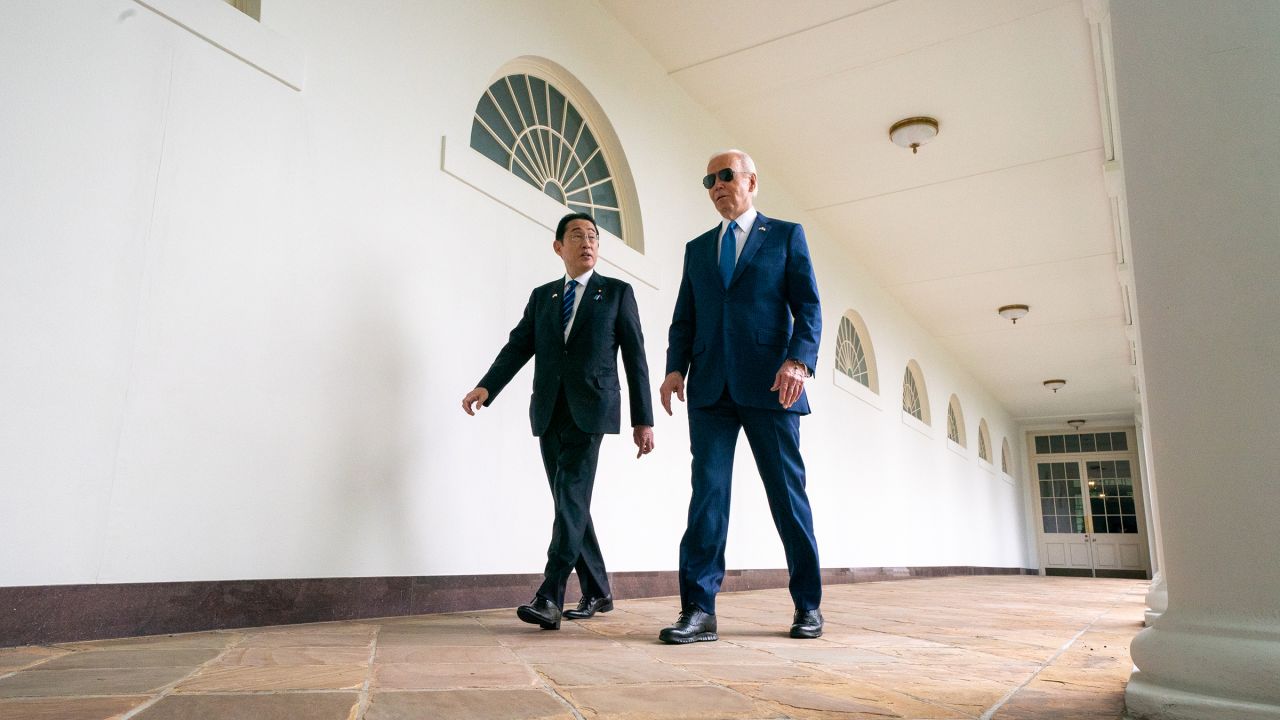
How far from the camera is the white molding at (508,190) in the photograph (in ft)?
11.5

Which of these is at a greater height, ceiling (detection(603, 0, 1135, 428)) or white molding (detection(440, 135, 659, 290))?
ceiling (detection(603, 0, 1135, 428))

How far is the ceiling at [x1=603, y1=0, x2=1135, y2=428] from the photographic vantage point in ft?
16.1

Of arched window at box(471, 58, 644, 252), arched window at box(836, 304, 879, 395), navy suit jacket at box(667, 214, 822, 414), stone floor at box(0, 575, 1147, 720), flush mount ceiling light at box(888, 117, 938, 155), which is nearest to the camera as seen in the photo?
stone floor at box(0, 575, 1147, 720)

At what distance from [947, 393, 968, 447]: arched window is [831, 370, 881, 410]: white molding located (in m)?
4.15

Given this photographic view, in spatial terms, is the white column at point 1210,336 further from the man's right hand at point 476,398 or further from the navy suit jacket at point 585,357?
the man's right hand at point 476,398

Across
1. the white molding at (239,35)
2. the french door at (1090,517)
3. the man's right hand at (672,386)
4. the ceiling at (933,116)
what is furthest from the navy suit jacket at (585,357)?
the french door at (1090,517)

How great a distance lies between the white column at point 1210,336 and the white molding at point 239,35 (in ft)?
7.97

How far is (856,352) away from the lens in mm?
8734

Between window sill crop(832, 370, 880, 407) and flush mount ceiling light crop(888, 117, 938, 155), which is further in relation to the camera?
window sill crop(832, 370, 880, 407)

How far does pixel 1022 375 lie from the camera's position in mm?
13867

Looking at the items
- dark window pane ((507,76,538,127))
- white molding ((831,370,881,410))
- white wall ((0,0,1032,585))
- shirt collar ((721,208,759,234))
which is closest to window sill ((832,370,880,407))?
white molding ((831,370,881,410))

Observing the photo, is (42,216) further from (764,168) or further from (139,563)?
(764,168)

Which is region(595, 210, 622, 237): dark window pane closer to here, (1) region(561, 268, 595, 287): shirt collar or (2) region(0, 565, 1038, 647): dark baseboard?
(1) region(561, 268, 595, 287): shirt collar

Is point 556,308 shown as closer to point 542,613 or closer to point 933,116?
point 542,613
